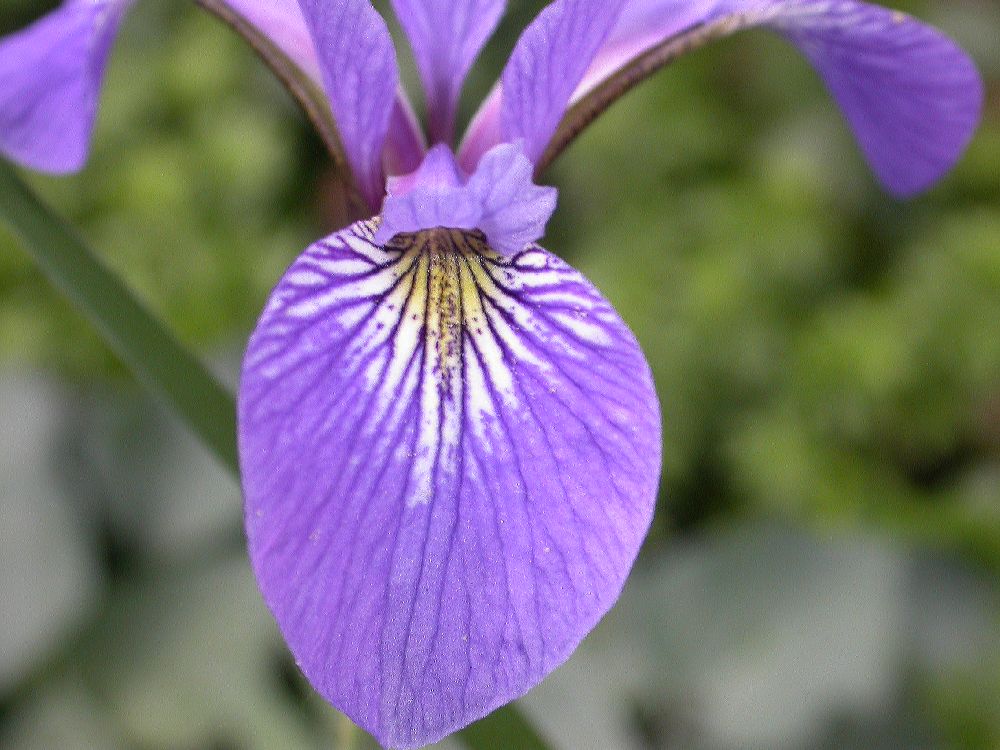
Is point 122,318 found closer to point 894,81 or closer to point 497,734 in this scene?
point 497,734

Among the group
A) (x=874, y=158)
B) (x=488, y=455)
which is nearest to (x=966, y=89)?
(x=874, y=158)

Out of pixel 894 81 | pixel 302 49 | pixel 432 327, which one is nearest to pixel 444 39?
pixel 302 49

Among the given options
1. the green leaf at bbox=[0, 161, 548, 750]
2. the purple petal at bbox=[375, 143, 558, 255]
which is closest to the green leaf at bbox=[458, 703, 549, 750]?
the green leaf at bbox=[0, 161, 548, 750]

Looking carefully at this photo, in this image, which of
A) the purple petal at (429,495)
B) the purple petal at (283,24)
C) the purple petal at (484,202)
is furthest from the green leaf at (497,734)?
the purple petal at (283,24)

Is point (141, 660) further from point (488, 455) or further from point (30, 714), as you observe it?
point (488, 455)

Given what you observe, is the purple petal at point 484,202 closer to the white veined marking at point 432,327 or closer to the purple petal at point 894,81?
the white veined marking at point 432,327

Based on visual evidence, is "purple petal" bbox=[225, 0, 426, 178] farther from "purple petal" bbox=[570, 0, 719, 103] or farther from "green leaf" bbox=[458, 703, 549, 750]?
"green leaf" bbox=[458, 703, 549, 750]

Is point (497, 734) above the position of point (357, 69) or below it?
below
